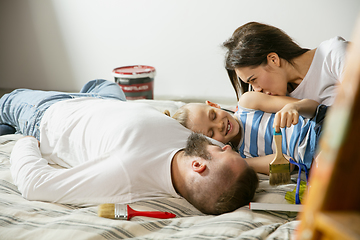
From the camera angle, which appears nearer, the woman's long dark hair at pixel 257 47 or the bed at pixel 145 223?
the bed at pixel 145 223

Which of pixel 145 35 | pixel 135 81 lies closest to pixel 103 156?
pixel 135 81

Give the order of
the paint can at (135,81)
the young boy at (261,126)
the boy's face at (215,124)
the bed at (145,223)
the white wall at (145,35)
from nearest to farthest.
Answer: the bed at (145,223)
the young boy at (261,126)
the boy's face at (215,124)
the paint can at (135,81)
the white wall at (145,35)

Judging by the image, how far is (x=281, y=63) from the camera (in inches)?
55.6

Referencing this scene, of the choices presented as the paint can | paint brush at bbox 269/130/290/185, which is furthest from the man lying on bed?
the paint can

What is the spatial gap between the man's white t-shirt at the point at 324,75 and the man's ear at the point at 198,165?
0.68 metres

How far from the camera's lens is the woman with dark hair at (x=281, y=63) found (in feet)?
4.36

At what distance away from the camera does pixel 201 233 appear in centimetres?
73

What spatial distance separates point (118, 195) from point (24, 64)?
2787 mm

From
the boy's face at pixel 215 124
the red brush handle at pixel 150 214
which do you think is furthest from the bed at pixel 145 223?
the boy's face at pixel 215 124

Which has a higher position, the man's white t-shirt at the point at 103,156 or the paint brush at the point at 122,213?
the man's white t-shirt at the point at 103,156

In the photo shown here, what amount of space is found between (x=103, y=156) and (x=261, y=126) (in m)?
0.62

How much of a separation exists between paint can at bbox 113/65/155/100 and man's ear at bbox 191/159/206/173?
151 cm

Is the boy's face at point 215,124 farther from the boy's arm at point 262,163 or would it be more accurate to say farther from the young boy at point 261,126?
the boy's arm at point 262,163

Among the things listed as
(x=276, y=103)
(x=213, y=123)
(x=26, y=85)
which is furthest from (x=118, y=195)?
(x=26, y=85)
